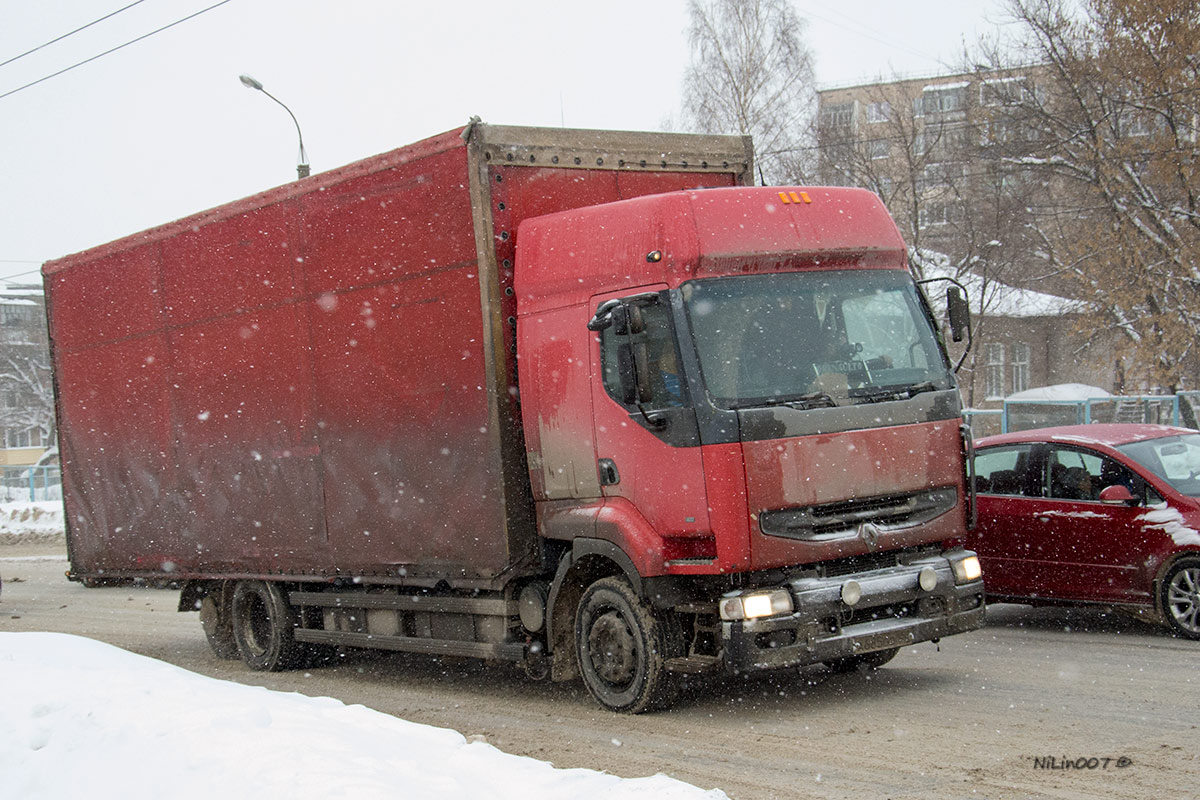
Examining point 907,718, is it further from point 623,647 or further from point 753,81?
point 753,81

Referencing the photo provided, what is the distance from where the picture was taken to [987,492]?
35.2 feet

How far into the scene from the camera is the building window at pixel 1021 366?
165 feet

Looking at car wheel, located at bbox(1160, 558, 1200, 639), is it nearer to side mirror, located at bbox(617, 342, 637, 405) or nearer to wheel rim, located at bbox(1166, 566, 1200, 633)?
wheel rim, located at bbox(1166, 566, 1200, 633)

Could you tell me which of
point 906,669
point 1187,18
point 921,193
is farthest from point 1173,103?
point 906,669

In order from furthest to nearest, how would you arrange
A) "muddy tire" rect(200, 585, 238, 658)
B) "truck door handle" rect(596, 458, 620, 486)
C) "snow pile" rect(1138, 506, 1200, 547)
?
"muddy tire" rect(200, 585, 238, 658) < "snow pile" rect(1138, 506, 1200, 547) < "truck door handle" rect(596, 458, 620, 486)

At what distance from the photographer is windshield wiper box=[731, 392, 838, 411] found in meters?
7.37

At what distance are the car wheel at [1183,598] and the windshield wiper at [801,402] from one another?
140 inches

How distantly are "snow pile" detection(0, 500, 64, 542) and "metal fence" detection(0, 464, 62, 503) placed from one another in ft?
10.2

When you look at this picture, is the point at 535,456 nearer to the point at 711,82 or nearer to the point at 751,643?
the point at 751,643

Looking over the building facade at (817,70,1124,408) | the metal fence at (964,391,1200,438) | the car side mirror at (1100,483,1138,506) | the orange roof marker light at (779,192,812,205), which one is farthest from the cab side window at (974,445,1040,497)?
the building facade at (817,70,1124,408)

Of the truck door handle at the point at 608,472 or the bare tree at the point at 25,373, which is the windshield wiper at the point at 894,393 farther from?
the bare tree at the point at 25,373

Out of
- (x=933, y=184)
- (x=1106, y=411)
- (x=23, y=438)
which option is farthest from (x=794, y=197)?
(x=23, y=438)

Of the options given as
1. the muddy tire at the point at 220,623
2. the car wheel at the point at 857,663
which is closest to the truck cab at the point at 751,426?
the car wheel at the point at 857,663

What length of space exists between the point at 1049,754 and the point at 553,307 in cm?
397
